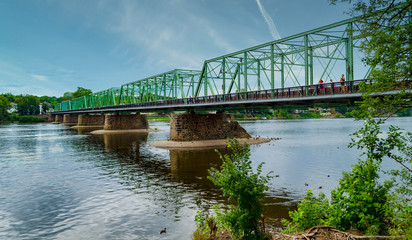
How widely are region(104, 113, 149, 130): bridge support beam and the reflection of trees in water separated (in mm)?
48012

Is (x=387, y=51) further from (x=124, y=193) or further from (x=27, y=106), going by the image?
(x=27, y=106)

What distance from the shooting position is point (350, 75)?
2688 centimetres

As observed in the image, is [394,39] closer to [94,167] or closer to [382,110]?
[382,110]

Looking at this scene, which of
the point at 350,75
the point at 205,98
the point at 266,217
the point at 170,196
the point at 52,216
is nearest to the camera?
the point at 266,217

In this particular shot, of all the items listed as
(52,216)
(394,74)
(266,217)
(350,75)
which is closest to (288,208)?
(266,217)

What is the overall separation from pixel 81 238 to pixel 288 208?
31.2ft

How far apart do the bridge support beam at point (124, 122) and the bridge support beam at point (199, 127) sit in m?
40.3

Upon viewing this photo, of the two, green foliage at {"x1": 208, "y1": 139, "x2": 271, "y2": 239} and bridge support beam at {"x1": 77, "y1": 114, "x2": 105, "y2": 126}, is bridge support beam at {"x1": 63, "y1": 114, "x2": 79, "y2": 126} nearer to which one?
bridge support beam at {"x1": 77, "y1": 114, "x2": 105, "y2": 126}

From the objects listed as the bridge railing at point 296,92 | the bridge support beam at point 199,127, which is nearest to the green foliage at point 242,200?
the bridge railing at point 296,92

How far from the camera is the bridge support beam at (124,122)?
264 feet

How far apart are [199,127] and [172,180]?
2411 centimetres

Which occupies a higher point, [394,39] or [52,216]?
[394,39]

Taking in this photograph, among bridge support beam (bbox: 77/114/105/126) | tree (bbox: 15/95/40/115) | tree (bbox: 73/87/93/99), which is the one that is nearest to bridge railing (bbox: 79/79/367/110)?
bridge support beam (bbox: 77/114/105/126)

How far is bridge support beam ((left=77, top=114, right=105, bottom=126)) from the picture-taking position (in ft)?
383
